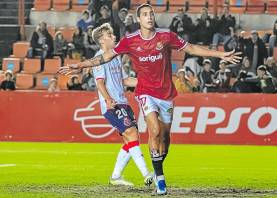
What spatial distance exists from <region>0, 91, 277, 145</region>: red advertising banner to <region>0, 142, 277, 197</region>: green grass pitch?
0.55 m

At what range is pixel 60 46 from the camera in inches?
1142

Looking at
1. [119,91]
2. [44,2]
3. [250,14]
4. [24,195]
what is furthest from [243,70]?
[24,195]

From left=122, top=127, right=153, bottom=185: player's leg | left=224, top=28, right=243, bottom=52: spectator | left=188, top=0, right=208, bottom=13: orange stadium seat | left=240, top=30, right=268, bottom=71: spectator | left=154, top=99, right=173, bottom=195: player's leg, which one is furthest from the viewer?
left=188, top=0, right=208, bottom=13: orange stadium seat

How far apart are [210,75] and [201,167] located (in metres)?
9.19

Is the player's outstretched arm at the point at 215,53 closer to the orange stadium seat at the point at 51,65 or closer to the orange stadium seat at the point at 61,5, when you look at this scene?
the orange stadium seat at the point at 51,65

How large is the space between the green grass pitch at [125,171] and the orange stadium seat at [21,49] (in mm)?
7097

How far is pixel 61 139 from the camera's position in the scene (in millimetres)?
23984

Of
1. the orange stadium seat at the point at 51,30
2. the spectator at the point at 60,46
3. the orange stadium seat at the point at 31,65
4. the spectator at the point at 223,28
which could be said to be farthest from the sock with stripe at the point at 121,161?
the orange stadium seat at the point at 51,30

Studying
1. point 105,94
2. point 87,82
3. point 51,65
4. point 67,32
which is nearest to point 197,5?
point 67,32

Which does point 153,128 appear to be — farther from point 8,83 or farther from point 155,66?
point 8,83

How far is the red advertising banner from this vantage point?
2316 centimetres

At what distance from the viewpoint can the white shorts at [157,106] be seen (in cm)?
1204

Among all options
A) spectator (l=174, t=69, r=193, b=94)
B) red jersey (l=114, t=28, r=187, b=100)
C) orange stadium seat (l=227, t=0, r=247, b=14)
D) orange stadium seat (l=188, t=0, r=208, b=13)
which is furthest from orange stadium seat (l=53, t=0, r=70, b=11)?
red jersey (l=114, t=28, r=187, b=100)

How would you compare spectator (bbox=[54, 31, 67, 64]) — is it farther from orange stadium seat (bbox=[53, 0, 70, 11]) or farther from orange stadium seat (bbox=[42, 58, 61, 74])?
orange stadium seat (bbox=[53, 0, 70, 11])
